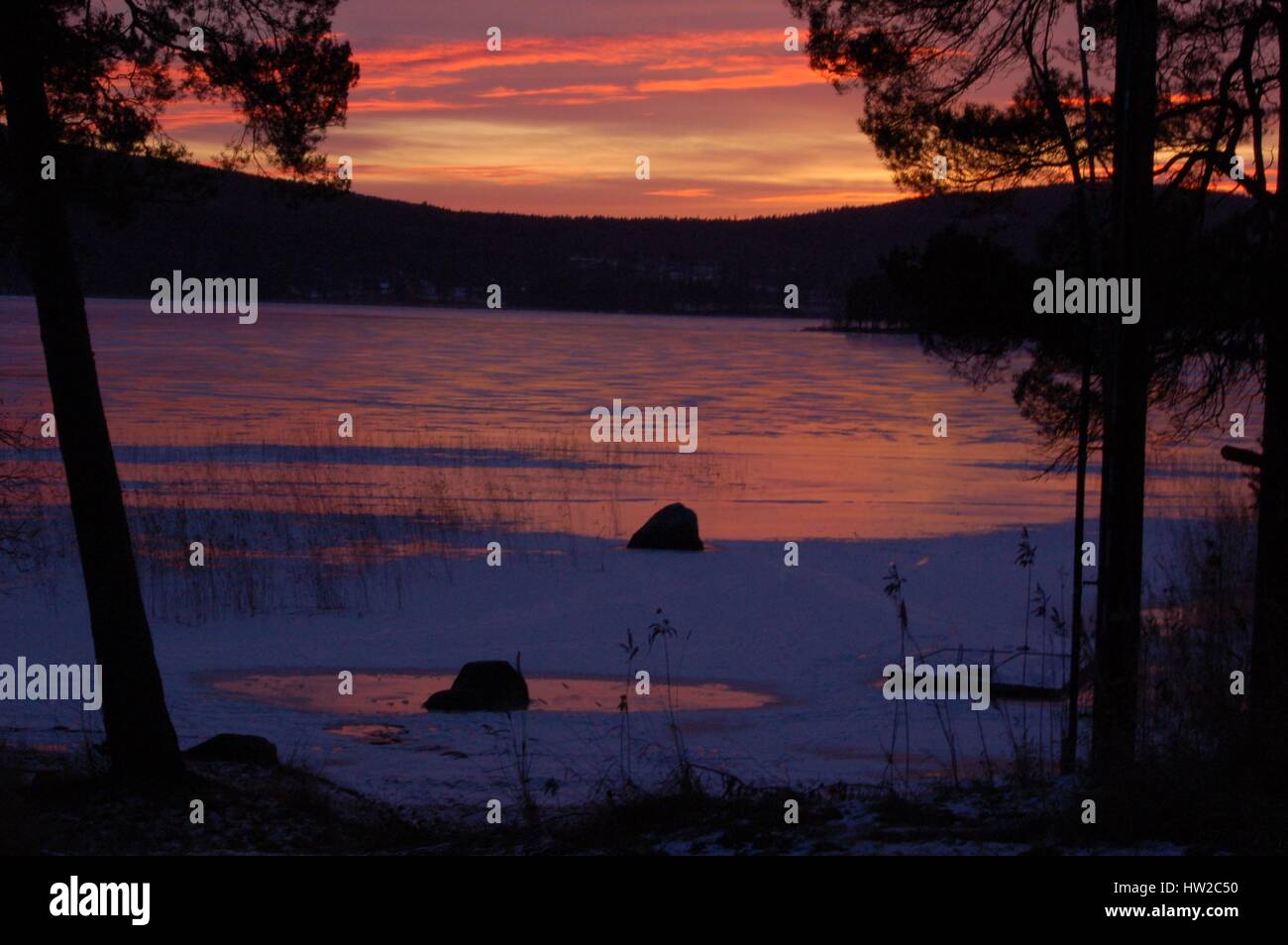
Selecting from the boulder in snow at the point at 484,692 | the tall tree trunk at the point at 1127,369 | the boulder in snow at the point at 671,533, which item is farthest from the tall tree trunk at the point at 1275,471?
the boulder in snow at the point at 671,533

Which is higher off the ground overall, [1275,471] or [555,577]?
[1275,471]

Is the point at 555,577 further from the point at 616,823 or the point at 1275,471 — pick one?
the point at 616,823

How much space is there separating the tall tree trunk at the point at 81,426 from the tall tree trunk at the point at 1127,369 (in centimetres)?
560

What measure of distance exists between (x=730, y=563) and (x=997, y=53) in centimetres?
999

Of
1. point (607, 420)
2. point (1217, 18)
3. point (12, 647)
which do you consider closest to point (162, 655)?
point (12, 647)

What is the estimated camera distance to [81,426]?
7871mm

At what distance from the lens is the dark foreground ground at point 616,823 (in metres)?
5.71

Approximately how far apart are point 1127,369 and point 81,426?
6051 mm

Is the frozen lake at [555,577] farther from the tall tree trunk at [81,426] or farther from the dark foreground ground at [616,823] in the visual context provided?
the tall tree trunk at [81,426]

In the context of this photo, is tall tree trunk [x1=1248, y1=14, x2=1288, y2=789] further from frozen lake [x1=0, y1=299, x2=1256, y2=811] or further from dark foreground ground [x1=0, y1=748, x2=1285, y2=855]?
dark foreground ground [x1=0, y1=748, x2=1285, y2=855]

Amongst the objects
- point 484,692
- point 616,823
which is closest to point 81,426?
point 616,823

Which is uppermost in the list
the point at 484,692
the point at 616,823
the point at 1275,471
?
the point at 1275,471

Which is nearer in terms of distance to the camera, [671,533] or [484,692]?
[484,692]
